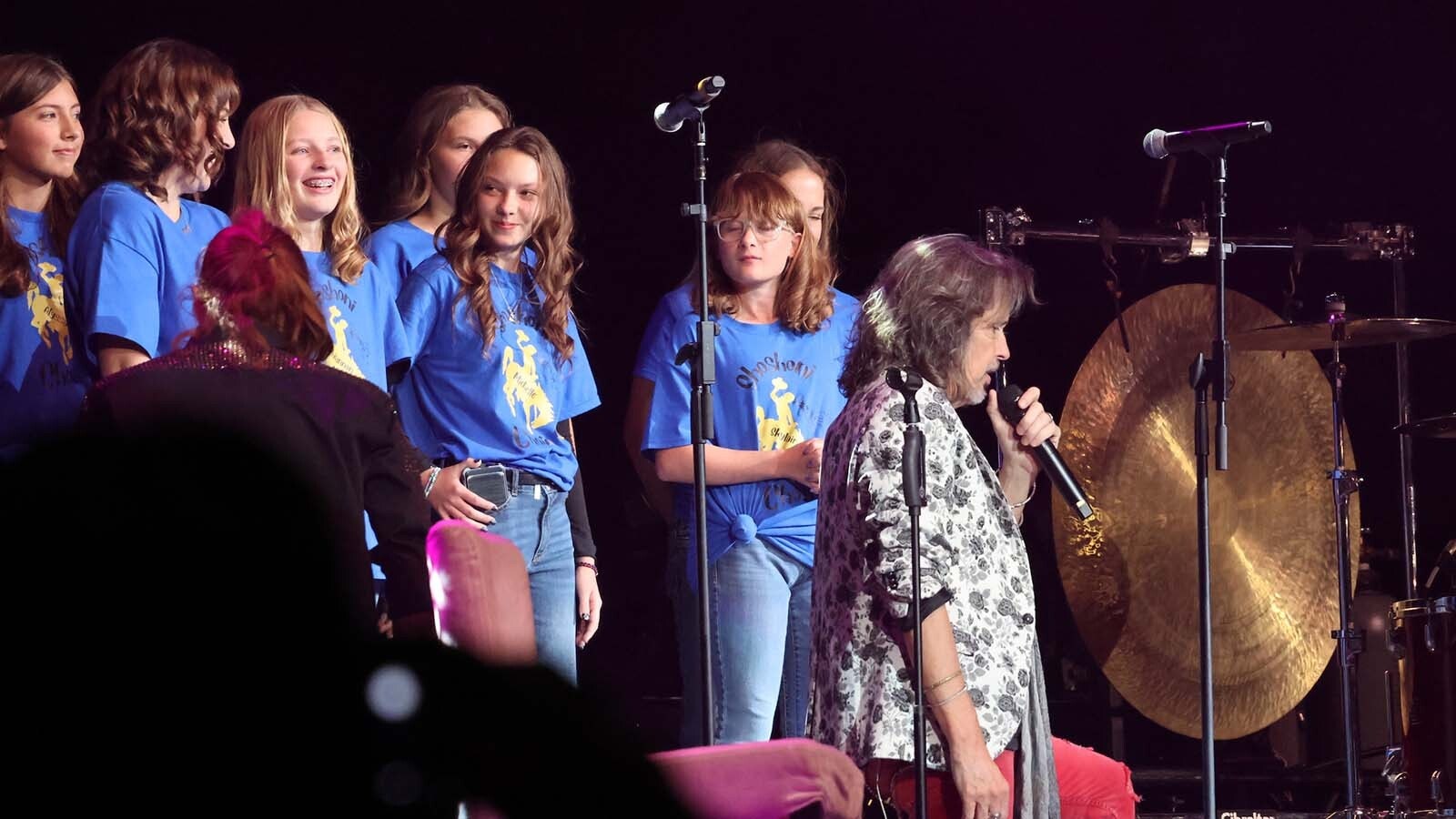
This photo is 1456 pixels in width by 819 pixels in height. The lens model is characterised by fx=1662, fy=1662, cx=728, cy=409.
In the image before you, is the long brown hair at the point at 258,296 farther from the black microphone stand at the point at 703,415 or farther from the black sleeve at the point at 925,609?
the black microphone stand at the point at 703,415

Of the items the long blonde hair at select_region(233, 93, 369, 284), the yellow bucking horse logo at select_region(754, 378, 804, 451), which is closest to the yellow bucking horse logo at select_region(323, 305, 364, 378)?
the long blonde hair at select_region(233, 93, 369, 284)

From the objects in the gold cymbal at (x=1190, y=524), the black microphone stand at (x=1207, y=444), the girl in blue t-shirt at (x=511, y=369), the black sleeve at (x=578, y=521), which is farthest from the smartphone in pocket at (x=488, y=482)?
the gold cymbal at (x=1190, y=524)

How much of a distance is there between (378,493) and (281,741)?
4.29ft

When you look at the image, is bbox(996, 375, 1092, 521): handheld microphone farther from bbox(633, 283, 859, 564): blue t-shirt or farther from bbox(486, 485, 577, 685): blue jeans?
bbox(486, 485, 577, 685): blue jeans

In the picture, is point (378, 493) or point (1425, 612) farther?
point (1425, 612)

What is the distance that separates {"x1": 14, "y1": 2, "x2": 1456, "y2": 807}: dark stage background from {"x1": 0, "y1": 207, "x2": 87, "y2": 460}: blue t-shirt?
174 centimetres

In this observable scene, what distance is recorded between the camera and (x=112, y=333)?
9.07 feet

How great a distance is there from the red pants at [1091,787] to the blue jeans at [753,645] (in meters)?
0.75

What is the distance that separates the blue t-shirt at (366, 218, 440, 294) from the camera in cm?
360

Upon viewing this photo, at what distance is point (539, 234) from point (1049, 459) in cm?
122

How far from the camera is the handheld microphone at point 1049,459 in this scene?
300 cm

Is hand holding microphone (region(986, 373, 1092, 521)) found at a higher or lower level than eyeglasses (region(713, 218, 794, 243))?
lower

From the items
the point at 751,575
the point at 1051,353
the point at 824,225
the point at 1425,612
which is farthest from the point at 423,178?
the point at 1425,612

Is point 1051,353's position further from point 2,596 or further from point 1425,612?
point 2,596
